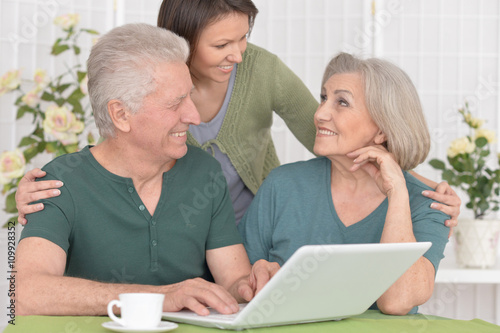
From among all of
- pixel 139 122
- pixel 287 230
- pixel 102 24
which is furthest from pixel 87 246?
pixel 102 24

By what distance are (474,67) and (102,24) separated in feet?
6.62

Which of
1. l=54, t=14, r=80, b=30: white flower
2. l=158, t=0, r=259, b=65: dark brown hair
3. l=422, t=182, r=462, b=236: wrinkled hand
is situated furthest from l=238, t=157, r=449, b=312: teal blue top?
l=54, t=14, r=80, b=30: white flower

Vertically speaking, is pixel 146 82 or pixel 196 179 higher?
pixel 146 82

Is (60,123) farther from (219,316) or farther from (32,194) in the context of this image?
(219,316)

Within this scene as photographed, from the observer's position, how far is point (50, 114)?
2838mm

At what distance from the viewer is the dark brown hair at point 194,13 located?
6.29ft

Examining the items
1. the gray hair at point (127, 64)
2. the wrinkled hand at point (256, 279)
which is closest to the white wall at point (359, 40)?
the gray hair at point (127, 64)

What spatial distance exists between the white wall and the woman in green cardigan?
119cm

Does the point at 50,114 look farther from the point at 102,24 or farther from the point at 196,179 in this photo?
the point at 196,179

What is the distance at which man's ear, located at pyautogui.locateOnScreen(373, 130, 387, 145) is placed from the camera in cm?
193

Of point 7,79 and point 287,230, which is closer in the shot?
point 287,230

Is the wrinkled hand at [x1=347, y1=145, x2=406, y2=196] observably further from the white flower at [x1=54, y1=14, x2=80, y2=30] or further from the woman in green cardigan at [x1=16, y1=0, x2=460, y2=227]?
the white flower at [x1=54, y1=14, x2=80, y2=30]

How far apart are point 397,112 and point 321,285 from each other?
2.74 ft

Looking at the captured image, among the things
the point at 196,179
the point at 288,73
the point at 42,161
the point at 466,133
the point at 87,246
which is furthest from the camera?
the point at 466,133
